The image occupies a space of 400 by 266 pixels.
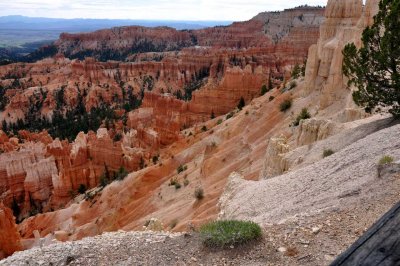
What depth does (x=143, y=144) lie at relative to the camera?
133ft

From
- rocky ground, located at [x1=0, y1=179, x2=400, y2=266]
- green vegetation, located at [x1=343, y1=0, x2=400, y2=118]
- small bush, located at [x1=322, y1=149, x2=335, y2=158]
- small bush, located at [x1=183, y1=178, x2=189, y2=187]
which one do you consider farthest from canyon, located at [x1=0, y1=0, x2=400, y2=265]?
green vegetation, located at [x1=343, y1=0, x2=400, y2=118]

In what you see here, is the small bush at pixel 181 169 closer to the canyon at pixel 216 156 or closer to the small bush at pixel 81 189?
the canyon at pixel 216 156

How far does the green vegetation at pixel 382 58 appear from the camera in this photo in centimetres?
962

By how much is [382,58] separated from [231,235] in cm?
685

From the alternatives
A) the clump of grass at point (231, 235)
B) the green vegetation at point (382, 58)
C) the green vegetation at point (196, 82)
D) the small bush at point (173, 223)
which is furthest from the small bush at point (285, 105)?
the green vegetation at point (196, 82)

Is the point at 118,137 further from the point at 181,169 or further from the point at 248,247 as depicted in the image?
the point at 248,247

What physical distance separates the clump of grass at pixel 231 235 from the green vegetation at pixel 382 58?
6.54m

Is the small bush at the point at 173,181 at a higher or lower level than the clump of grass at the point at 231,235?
lower

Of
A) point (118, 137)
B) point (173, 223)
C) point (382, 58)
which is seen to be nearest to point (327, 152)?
point (382, 58)

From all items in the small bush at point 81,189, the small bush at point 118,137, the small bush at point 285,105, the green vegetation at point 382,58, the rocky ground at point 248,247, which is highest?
the green vegetation at point 382,58

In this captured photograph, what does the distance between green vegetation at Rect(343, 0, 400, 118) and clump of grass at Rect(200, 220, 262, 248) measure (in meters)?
6.54

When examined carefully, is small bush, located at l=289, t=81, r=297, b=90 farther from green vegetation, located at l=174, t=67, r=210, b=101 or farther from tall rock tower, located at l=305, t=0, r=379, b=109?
green vegetation, located at l=174, t=67, r=210, b=101

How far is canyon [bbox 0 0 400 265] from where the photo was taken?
858cm

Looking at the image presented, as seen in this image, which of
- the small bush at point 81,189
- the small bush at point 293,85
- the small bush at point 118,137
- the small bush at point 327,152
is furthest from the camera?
the small bush at point 118,137
